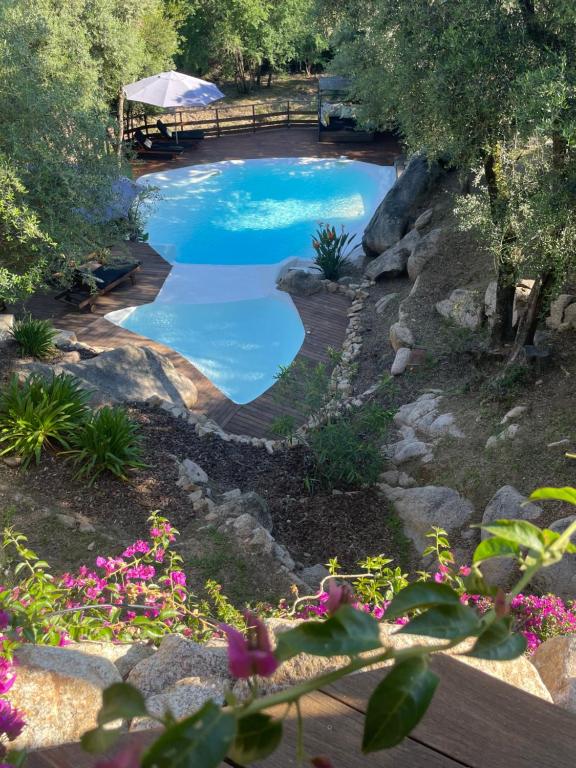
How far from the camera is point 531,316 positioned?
7.92 meters

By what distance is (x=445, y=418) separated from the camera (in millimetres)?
8117

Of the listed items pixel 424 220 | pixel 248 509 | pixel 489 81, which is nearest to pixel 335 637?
pixel 248 509

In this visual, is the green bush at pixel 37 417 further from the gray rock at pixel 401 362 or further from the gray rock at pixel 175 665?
the gray rock at pixel 401 362

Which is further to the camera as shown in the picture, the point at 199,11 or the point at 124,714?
the point at 199,11

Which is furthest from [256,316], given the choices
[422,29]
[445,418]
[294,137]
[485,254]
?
[294,137]

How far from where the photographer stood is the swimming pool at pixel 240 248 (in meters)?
12.2

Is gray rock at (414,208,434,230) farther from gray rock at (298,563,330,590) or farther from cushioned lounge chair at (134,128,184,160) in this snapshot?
cushioned lounge chair at (134,128,184,160)

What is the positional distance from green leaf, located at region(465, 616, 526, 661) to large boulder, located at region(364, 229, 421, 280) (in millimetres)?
12697

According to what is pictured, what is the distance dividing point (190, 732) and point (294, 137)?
2376 centimetres

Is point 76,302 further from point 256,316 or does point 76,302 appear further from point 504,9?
point 504,9

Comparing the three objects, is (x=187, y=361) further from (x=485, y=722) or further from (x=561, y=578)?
(x=485, y=722)

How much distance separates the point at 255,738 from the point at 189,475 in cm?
633

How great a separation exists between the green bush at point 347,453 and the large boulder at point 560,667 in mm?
4151

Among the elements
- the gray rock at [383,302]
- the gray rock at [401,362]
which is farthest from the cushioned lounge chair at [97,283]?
the gray rock at [401,362]
